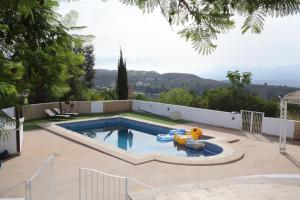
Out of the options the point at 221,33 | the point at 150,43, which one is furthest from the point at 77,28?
the point at 221,33

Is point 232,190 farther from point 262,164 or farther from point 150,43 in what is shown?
point 150,43

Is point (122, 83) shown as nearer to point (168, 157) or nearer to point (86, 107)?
point (86, 107)

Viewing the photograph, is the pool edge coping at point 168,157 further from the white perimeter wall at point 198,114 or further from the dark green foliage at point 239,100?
the dark green foliage at point 239,100

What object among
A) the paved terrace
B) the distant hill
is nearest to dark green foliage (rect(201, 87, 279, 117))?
the paved terrace

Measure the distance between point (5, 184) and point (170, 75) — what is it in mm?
61512

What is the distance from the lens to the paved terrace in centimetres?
795

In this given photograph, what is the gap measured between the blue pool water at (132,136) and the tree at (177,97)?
11.3 metres

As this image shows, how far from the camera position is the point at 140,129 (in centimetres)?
Result: 1859

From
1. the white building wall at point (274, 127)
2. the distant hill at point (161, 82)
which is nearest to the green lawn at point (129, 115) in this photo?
the white building wall at point (274, 127)

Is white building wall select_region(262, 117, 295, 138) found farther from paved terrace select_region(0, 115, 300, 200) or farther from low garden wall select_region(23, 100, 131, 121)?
low garden wall select_region(23, 100, 131, 121)

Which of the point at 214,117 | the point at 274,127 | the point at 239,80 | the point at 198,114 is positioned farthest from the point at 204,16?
the point at 239,80

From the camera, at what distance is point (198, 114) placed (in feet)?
61.3

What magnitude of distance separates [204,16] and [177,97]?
29630mm

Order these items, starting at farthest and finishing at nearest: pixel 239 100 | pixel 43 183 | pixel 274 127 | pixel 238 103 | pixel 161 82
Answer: pixel 161 82
pixel 239 100
pixel 238 103
pixel 274 127
pixel 43 183
